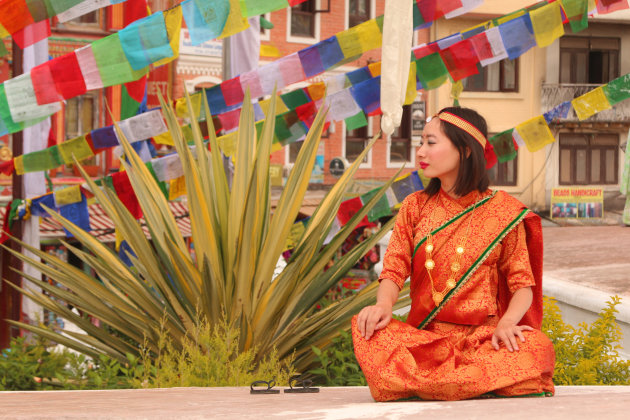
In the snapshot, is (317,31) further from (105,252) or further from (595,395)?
(595,395)

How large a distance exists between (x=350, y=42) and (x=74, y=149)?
2386mm

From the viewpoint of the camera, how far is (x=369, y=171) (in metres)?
21.3

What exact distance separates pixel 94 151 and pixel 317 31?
14.8 metres

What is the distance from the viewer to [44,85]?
4.93 meters

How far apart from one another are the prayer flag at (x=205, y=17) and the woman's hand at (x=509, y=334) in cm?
266

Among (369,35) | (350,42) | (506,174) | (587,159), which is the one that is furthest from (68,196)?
(587,159)

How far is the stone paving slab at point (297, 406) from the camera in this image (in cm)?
227

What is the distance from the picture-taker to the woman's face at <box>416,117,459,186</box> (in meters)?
2.96

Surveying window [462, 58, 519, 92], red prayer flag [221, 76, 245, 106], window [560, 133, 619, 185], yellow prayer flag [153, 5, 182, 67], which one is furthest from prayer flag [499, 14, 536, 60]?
window [560, 133, 619, 185]

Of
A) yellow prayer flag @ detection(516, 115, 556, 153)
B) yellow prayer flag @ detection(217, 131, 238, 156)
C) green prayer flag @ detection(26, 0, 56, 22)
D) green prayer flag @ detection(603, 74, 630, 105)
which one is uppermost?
green prayer flag @ detection(26, 0, 56, 22)

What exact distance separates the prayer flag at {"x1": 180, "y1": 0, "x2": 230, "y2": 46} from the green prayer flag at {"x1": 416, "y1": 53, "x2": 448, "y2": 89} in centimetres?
173

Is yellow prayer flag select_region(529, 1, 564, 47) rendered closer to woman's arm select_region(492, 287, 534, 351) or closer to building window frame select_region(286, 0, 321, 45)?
woman's arm select_region(492, 287, 534, 351)

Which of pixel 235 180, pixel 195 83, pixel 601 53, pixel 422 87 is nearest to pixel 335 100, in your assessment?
pixel 422 87

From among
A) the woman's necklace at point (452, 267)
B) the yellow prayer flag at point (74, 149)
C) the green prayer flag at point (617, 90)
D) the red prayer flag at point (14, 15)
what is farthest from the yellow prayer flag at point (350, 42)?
the woman's necklace at point (452, 267)
